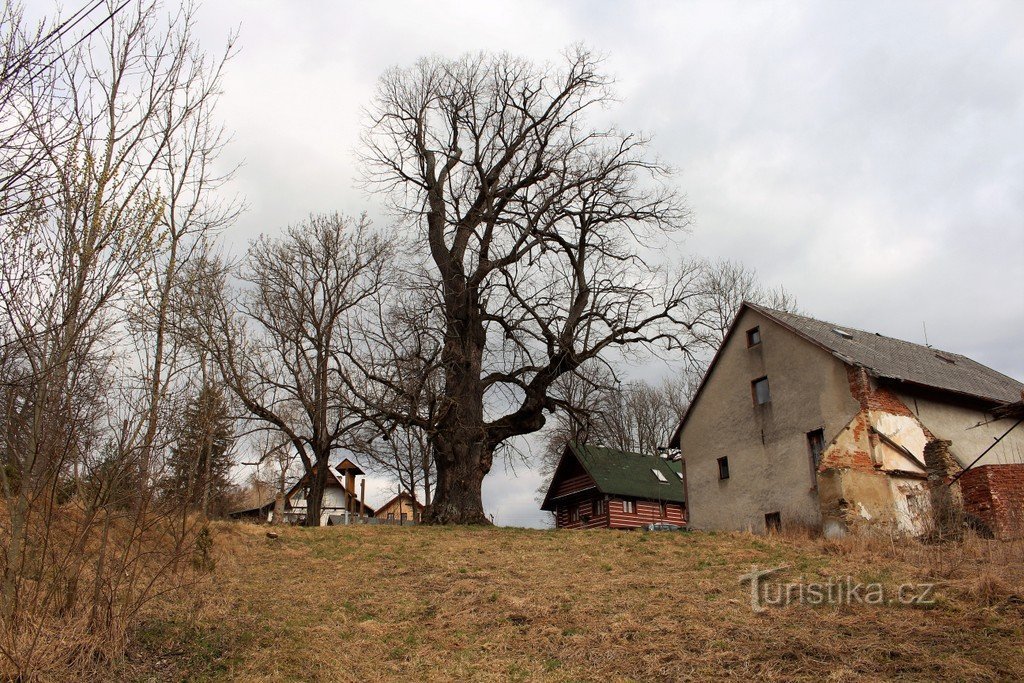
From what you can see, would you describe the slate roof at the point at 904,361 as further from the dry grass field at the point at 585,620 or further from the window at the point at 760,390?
the dry grass field at the point at 585,620

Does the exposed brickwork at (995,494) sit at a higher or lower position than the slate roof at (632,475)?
lower

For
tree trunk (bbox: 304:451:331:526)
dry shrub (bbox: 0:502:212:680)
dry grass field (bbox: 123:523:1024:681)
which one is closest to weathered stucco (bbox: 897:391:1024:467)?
A: dry grass field (bbox: 123:523:1024:681)

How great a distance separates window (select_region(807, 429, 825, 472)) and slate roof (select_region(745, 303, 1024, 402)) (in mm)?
2231

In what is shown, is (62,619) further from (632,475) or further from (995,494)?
(632,475)

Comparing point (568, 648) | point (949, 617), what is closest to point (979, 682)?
point (949, 617)

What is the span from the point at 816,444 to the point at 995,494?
4.44 metres

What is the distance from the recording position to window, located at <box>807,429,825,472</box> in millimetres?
21375

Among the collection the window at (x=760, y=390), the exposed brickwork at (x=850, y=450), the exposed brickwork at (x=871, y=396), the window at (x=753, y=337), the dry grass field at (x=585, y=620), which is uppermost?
the window at (x=753, y=337)

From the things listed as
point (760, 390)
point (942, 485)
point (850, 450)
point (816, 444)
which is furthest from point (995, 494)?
point (760, 390)

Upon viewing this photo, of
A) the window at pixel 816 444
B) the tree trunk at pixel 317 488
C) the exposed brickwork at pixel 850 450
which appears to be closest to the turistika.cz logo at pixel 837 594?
the exposed brickwork at pixel 850 450

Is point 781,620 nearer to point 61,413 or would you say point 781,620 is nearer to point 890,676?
point 890,676

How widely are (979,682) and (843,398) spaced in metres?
15.0

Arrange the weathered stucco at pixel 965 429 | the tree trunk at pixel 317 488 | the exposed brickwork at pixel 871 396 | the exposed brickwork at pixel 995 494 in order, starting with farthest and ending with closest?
the tree trunk at pixel 317 488
the weathered stucco at pixel 965 429
the exposed brickwork at pixel 871 396
the exposed brickwork at pixel 995 494

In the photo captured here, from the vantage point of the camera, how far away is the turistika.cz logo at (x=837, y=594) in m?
10.1
